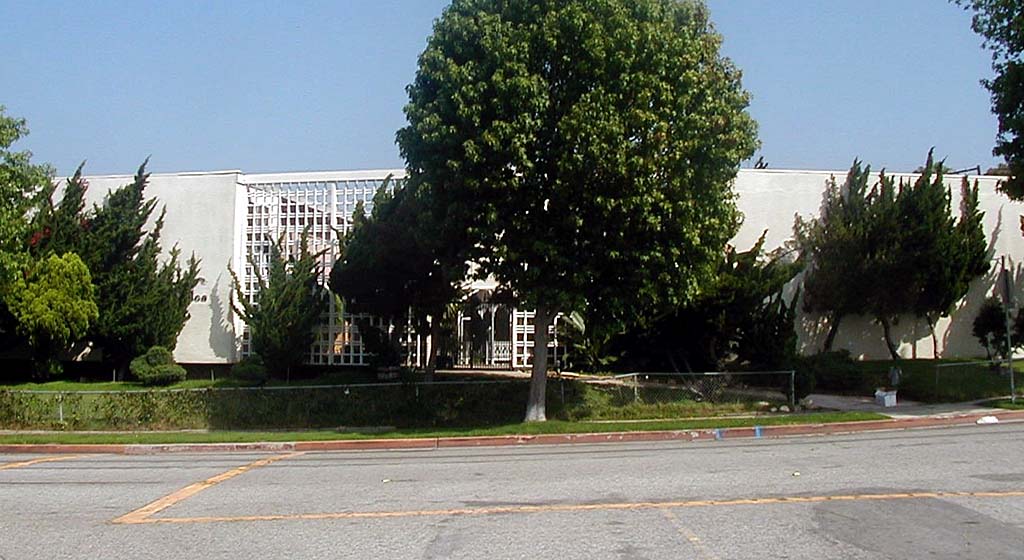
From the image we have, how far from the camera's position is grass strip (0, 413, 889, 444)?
17516mm

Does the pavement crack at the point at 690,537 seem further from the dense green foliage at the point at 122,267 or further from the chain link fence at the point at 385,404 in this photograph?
the dense green foliage at the point at 122,267

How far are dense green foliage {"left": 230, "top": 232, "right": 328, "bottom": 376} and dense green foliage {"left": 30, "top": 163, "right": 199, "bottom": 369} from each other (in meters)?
2.07

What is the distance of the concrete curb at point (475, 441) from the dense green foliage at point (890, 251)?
342 inches

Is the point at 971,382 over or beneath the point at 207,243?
beneath

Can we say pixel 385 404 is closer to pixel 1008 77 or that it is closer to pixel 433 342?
pixel 433 342

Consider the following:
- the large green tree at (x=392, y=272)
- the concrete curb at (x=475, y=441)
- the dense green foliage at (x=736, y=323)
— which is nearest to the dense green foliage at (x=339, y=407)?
the concrete curb at (x=475, y=441)

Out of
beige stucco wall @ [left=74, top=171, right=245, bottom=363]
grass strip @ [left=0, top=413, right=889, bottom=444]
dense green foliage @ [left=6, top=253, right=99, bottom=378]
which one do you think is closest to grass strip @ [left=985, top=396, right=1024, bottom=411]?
grass strip @ [left=0, top=413, right=889, bottom=444]

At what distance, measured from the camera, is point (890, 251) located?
25109 mm

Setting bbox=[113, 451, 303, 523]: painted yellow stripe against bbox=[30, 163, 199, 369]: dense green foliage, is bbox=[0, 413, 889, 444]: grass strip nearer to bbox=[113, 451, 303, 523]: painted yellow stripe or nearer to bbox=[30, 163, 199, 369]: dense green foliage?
bbox=[113, 451, 303, 523]: painted yellow stripe

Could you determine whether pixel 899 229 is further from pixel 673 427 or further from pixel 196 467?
pixel 196 467

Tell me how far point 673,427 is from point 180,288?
15.6m

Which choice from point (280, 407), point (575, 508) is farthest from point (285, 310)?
point (575, 508)

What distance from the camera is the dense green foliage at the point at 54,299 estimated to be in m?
24.2

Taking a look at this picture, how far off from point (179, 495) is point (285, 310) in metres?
13.9
